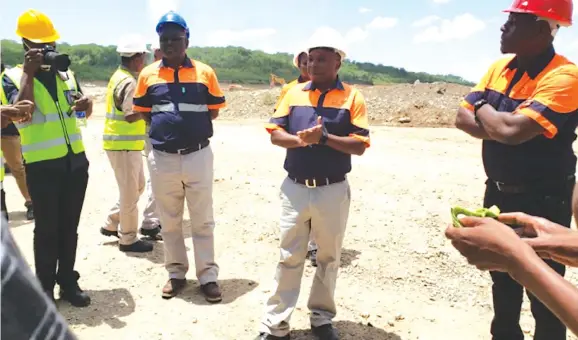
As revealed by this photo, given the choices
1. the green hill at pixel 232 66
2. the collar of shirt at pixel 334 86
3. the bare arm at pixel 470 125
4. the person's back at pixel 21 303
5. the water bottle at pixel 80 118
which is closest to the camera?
the person's back at pixel 21 303

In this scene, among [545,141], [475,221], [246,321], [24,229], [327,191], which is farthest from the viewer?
[24,229]

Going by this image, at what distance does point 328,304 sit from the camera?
12.5 ft

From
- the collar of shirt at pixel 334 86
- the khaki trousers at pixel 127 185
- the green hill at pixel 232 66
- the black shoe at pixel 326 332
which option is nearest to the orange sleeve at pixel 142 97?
the khaki trousers at pixel 127 185

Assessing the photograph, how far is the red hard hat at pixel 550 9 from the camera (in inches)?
114

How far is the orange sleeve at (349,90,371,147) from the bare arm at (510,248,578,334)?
198cm

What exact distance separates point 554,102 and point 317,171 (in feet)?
4.97

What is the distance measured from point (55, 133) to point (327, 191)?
2.16 metres

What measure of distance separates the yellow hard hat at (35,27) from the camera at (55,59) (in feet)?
0.34

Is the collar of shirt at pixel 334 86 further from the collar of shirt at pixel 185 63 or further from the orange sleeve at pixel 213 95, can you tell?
the collar of shirt at pixel 185 63

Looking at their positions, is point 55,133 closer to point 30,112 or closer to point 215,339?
point 30,112

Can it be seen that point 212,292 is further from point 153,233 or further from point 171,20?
point 171,20

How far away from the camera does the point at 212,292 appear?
14.4 feet

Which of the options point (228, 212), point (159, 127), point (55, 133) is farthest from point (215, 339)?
point (228, 212)

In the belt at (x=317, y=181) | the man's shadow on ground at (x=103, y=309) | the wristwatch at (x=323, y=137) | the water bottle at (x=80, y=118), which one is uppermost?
the wristwatch at (x=323, y=137)
